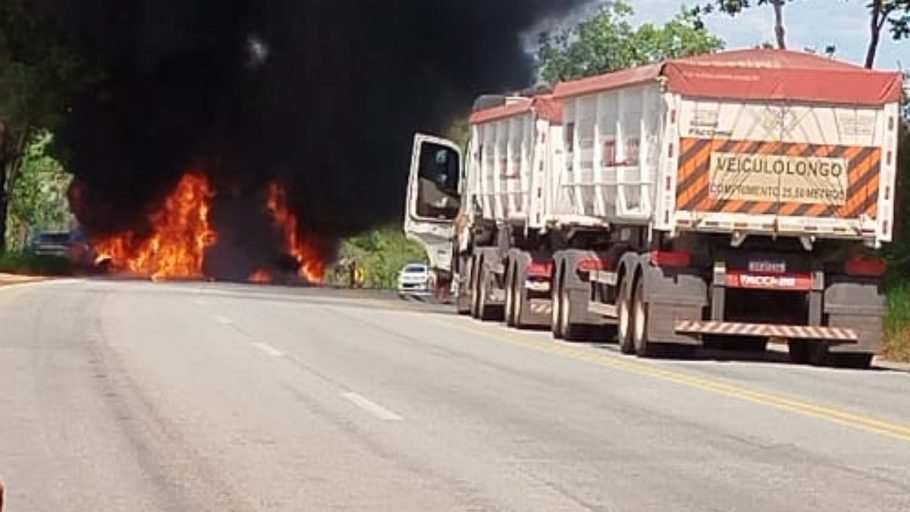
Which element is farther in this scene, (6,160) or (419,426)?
(6,160)

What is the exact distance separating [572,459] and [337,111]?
41.6m

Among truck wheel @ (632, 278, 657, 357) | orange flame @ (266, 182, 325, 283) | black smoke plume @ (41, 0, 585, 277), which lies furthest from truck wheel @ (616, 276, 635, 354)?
orange flame @ (266, 182, 325, 283)

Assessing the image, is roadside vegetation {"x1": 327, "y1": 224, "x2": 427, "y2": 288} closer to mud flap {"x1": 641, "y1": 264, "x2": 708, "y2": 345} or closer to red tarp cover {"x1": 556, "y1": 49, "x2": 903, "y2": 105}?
mud flap {"x1": 641, "y1": 264, "x2": 708, "y2": 345}

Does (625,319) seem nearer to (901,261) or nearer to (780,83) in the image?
(780,83)

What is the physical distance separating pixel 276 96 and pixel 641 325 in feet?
104

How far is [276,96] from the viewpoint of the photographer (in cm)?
5359

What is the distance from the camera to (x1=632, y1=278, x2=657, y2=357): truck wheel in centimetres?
2306

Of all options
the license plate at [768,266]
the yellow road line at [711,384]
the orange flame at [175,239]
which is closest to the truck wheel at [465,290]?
the yellow road line at [711,384]

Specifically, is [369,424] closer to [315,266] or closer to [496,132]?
[496,132]

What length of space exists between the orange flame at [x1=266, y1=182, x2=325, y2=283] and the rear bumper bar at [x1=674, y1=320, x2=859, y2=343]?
32.4 meters

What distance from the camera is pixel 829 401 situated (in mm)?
17969

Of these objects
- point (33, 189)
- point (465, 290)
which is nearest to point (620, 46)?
point (33, 189)

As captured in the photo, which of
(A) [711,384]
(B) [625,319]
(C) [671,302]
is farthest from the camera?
(B) [625,319]

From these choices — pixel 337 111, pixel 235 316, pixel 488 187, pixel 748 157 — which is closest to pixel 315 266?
pixel 337 111
